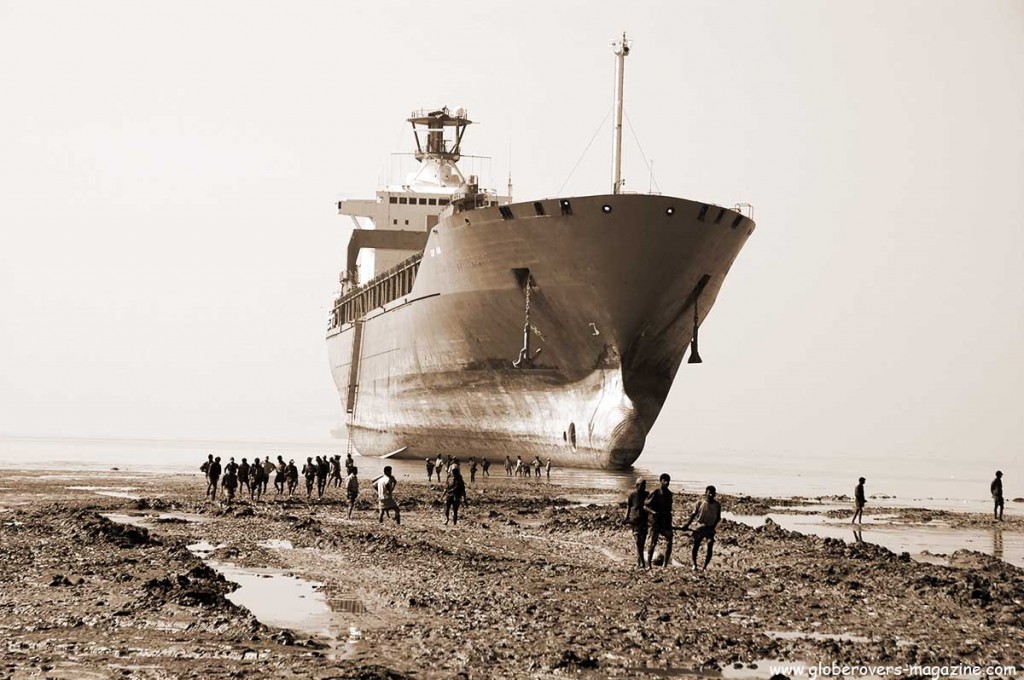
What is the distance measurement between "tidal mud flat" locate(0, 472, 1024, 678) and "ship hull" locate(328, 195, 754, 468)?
549 inches

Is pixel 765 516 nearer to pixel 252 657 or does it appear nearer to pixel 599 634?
pixel 599 634

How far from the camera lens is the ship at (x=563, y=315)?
31453 mm

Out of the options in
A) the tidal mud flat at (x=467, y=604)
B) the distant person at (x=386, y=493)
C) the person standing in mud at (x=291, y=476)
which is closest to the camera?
the tidal mud flat at (x=467, y=604)

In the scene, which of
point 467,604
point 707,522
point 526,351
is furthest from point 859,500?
point 526,351

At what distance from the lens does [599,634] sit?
30.0ft

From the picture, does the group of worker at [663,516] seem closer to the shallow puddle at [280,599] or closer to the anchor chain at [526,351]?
the shallow puddle at [280,599]

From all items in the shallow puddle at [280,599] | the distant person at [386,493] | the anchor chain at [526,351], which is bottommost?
the shallow puddle at [280,599]

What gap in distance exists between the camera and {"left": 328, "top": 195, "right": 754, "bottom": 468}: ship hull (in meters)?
31.4

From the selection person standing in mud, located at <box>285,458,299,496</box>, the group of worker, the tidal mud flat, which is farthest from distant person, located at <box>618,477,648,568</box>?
person standing in mud, located at <box>285,458,299,496</box>

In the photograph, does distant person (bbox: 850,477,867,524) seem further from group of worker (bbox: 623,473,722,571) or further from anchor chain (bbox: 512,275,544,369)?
anchor chain (bbox: 512,275,544,369)

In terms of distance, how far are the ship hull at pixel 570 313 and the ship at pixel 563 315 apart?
0.13 ft

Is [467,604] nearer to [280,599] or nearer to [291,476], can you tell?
[280,599]

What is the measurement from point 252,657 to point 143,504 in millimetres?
15071

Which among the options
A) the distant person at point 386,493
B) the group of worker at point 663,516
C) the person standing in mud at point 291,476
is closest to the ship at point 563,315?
the person standing in mud at point 291,476
